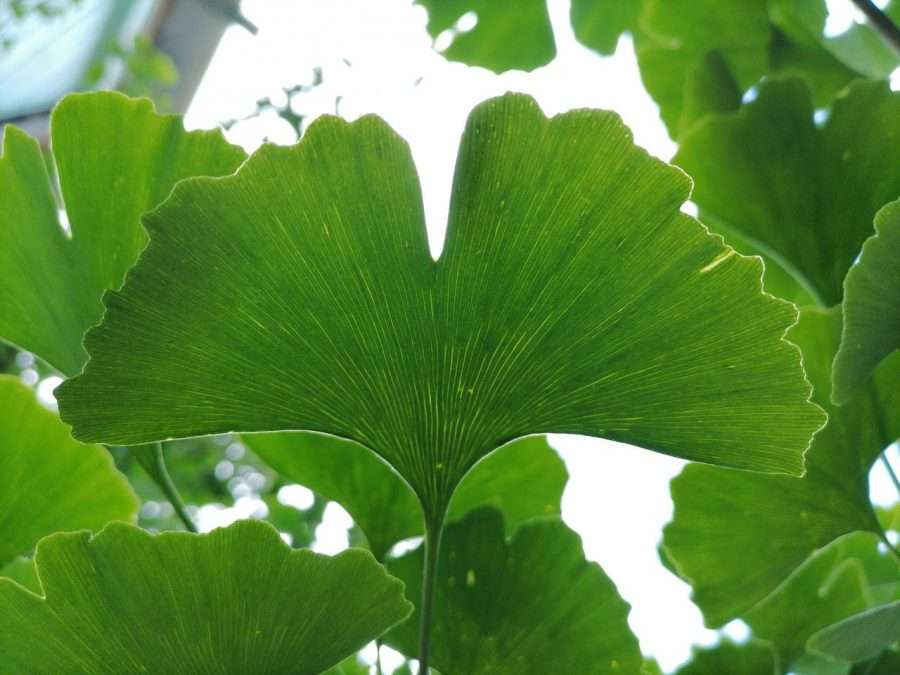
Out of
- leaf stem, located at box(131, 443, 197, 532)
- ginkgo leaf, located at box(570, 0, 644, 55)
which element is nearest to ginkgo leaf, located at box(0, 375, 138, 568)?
leaf stem, located at box(131, 443, 197, 532)

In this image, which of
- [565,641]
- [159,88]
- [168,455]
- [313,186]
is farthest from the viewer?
[159,88]

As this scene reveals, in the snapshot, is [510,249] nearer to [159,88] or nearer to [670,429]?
[670,429]

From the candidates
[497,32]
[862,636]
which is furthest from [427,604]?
[497,32]

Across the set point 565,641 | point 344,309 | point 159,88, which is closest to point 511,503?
point 565,641

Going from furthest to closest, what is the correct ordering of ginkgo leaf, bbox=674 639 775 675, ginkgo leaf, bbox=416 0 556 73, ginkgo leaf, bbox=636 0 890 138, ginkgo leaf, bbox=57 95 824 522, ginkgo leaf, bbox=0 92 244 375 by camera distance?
ginkgo leaf, bbox=416 0 556 73 < ginkgo leaf, bbox=636 0 890 138 < ginkgo leaf, bbox=674 639 775 675 < ginkgo leaf, bbox=0 92 244 375 < ginkgo leaf, bbox=57 95 824 522

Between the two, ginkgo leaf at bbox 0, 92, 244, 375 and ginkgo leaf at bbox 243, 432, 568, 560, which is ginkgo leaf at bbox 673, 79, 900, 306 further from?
ginkgo leaf at bbox 0, 92, 244, 375

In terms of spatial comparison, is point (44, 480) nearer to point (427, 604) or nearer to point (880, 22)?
point (427, 604)
